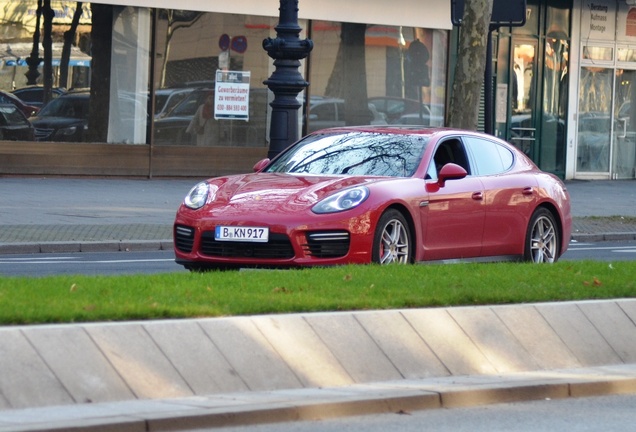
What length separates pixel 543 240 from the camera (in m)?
13.6

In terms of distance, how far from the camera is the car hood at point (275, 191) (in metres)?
11.4

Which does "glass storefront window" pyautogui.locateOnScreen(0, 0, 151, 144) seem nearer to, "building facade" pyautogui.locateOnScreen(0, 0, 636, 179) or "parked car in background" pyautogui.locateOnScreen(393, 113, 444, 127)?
"building facade" pyautogui.locateOnScreen(0, 0, 636, 179)

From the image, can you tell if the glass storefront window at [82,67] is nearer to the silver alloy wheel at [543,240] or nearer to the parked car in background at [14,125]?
the parked car in background at [14,125]

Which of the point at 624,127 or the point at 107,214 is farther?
the point at 624,127

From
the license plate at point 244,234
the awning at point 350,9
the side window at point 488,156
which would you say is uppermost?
the awning at point 350,9

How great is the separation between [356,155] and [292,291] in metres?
3.76

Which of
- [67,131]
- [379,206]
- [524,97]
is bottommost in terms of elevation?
[379,206]

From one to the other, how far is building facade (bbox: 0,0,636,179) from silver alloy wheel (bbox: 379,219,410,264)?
15.1m

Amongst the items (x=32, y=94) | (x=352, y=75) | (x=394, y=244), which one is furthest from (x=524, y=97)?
(x=394, y=244)

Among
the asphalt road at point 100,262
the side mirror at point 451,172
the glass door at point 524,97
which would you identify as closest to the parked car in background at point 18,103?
the asphalt road at point 100,262

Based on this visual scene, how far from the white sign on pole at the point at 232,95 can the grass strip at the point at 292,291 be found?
56.9 feet

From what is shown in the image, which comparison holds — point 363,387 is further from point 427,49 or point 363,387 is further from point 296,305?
point 427,49

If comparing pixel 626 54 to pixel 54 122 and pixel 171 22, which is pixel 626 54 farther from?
pixel 54 122

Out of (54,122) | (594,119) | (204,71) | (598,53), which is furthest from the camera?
(594,119)
